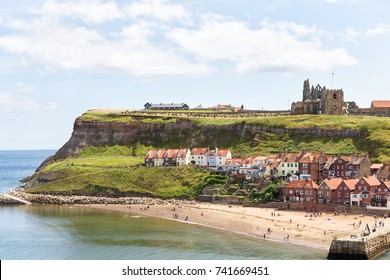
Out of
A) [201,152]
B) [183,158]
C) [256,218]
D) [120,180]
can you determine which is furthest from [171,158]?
[256,218]

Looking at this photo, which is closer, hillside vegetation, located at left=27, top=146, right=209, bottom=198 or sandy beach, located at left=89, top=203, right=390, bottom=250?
sandy beach, located at left=89, top=203, right=390, bottom=250

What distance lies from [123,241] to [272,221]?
75.6 ft

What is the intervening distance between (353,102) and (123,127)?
65.9 m

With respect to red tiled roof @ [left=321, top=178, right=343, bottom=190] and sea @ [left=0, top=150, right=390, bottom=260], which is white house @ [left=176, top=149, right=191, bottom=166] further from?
red tiled roof @ [left=321, top=178, right=343, bottom=190]

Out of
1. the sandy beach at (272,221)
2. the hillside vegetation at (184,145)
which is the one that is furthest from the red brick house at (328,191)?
the hillside vegetation at (184,145)

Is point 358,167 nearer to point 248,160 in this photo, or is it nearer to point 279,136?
point 248,160

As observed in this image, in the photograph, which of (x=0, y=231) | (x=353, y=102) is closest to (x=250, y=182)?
(x=0, y=231)

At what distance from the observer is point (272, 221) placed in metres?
90.1

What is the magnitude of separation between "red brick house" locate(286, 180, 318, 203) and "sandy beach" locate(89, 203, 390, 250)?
12.6 ft

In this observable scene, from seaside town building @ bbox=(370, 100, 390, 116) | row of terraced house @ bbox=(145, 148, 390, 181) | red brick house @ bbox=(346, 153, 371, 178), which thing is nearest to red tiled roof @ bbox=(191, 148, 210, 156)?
row of terraced house @ bbox=(145, 148, 390, 181)

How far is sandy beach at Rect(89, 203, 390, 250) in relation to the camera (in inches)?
3120

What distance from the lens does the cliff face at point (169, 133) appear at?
481ft

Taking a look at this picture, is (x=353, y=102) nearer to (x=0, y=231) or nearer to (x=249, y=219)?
(x=249, y=219)

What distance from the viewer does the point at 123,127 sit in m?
175
